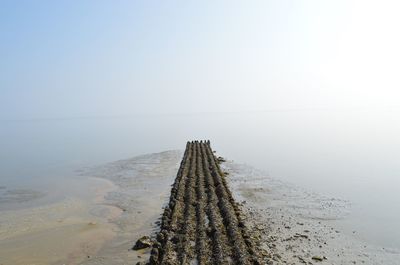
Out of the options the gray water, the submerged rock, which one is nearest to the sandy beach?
the submerged rock

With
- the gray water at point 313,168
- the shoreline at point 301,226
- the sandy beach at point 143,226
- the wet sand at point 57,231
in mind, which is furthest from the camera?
the gray water at point 313,168

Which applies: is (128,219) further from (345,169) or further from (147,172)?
(345,169)

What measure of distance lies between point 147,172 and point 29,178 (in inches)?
317

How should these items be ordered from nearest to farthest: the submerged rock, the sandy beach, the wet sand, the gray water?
the sandy beach, the submerged rock, the wet sand, the gray water

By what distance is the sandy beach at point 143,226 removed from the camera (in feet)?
39.2

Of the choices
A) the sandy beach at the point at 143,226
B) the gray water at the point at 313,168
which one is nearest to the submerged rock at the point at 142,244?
the sandy beach at the point at 143,226

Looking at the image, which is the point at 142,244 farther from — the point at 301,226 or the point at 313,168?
the point at 313,168

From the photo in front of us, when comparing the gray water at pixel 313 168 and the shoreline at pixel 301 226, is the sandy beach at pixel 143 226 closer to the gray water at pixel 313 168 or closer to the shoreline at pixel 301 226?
the shoreline at pixel 301 226

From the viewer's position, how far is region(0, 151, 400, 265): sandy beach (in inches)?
471

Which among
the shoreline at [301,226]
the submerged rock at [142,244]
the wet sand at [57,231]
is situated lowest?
the wet sand at [57,231]

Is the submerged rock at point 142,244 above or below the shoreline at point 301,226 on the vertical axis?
below

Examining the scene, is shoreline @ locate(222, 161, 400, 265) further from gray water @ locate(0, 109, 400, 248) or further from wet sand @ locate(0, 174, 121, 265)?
wet sand @ locate(0, 174, 121, 265)

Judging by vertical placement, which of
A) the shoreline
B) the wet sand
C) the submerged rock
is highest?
the shoreline

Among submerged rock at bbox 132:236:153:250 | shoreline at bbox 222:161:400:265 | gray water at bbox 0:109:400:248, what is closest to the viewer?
shoreline at bbox 222:161:400:265
